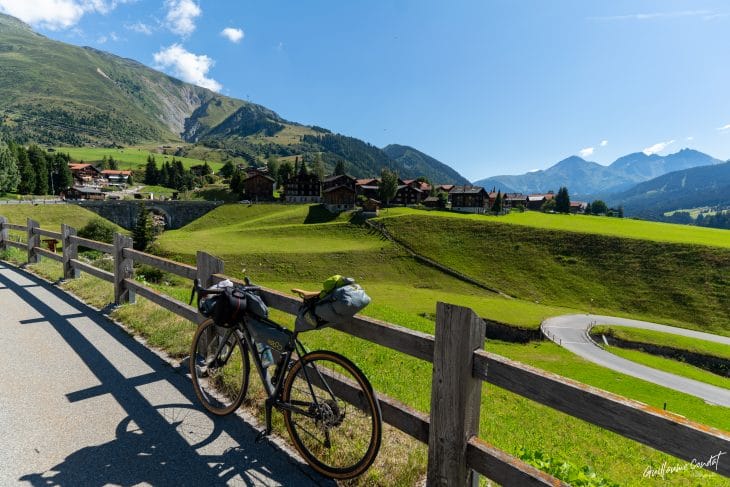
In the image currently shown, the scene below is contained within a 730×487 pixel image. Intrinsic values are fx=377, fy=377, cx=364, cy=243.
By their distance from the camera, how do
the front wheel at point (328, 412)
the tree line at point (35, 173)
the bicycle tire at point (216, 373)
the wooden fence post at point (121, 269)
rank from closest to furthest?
the front wheel at point (328, 412) → the bicycle tire at point (216, 373) → the wooden fence post at point (121, 269) → the tree line at point (35, 173)

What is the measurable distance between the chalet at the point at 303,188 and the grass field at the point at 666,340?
294 ft

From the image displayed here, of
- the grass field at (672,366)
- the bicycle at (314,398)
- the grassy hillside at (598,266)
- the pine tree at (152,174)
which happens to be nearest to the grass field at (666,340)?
Result: the grass field at (672,366)

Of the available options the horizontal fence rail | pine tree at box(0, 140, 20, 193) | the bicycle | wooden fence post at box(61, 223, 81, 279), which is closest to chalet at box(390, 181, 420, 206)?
pine tree at box(0, 140, 20, 193)

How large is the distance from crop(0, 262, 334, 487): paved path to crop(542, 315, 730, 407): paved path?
38260mm

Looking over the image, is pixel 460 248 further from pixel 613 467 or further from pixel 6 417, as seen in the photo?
pixel 6 417

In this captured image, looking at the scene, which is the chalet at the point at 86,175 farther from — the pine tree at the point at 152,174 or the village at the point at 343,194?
the village at the point at 343,194

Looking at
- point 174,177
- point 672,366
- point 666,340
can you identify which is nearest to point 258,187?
point 174,177

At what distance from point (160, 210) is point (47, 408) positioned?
11027 centimetres

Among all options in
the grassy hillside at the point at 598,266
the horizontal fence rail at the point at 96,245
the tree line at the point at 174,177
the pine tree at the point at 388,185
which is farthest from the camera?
the tree line at the point at 174,177

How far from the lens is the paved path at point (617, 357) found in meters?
31.2

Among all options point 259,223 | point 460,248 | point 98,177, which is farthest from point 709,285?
point 98,177

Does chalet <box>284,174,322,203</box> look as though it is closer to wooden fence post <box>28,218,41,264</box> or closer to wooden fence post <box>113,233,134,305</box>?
wooden fence post <box>28,218,41,264</box>

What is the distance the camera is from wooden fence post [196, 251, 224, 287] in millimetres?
6496

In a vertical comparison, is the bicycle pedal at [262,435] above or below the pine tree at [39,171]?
below
